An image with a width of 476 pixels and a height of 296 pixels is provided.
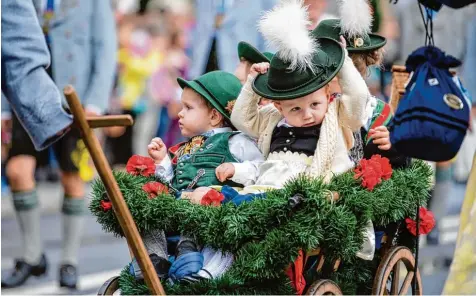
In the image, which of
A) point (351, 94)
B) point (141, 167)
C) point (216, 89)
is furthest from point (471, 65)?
point (141, 167)

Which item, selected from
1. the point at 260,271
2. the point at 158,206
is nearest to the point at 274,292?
the point at 260,271

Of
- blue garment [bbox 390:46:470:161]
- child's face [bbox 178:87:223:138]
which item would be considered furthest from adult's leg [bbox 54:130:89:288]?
blue garment [bbox 390:46:470:161]

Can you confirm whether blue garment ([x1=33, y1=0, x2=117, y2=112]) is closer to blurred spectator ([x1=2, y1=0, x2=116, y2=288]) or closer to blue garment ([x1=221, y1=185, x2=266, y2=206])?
blurred spectator ([x1=2, y1=0, x2=116, y2=288])

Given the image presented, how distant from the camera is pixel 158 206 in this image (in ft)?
15.5

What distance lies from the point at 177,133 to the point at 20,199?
4.21m

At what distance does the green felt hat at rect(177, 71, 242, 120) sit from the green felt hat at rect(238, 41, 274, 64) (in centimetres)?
37

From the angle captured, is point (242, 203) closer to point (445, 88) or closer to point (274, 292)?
point (274, 292)

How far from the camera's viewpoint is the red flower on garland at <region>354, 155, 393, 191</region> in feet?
15.9

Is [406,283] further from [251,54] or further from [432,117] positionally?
[251,54]

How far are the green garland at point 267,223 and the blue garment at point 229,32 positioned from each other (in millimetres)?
3871

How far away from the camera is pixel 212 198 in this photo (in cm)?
475

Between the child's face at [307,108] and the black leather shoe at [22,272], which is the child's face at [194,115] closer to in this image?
the child's face at [307,108]

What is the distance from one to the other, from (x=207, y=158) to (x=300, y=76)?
64cm

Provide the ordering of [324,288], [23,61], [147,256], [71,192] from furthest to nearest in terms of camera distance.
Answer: [71,192], [23,61], [324,288], [147,256]
